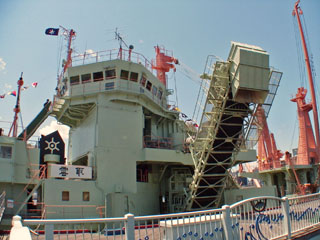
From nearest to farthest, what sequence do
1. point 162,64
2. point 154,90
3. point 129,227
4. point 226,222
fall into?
A: point 129,227 < point 226,222 < point 154,90 < point 162,64

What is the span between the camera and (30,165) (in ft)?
58.2

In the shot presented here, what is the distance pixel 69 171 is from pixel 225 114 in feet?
30.8

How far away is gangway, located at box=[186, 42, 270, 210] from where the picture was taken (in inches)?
579

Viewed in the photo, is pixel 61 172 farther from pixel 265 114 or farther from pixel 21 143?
pixel 265 114

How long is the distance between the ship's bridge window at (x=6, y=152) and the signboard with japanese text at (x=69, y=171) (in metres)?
2.42

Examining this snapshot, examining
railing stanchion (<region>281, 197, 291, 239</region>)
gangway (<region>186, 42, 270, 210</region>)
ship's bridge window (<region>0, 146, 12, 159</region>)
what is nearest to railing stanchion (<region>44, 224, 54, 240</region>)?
railing stanchion (<region>281, 197, 291, 239</region>)

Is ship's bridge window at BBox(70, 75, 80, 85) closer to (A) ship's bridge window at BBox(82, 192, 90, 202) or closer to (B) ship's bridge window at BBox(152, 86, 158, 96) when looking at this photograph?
(B) ship's bridge window at BBox(152, 86, 158, 96)

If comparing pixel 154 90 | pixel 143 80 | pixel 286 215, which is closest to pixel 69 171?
pixel 143 80

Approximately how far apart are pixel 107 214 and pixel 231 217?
10.7 meters

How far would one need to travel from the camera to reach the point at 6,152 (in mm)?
16594

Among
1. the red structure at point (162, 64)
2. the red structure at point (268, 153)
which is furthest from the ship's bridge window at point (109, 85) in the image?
the red structure at point (268, 153)

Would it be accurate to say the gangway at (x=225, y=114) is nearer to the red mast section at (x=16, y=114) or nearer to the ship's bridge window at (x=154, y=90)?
the ship's bridge window at (x=154, y=90)

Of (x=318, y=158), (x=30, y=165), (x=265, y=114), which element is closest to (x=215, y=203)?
A: (x=265, y=114)

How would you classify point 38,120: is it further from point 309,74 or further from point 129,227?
point 309,74
